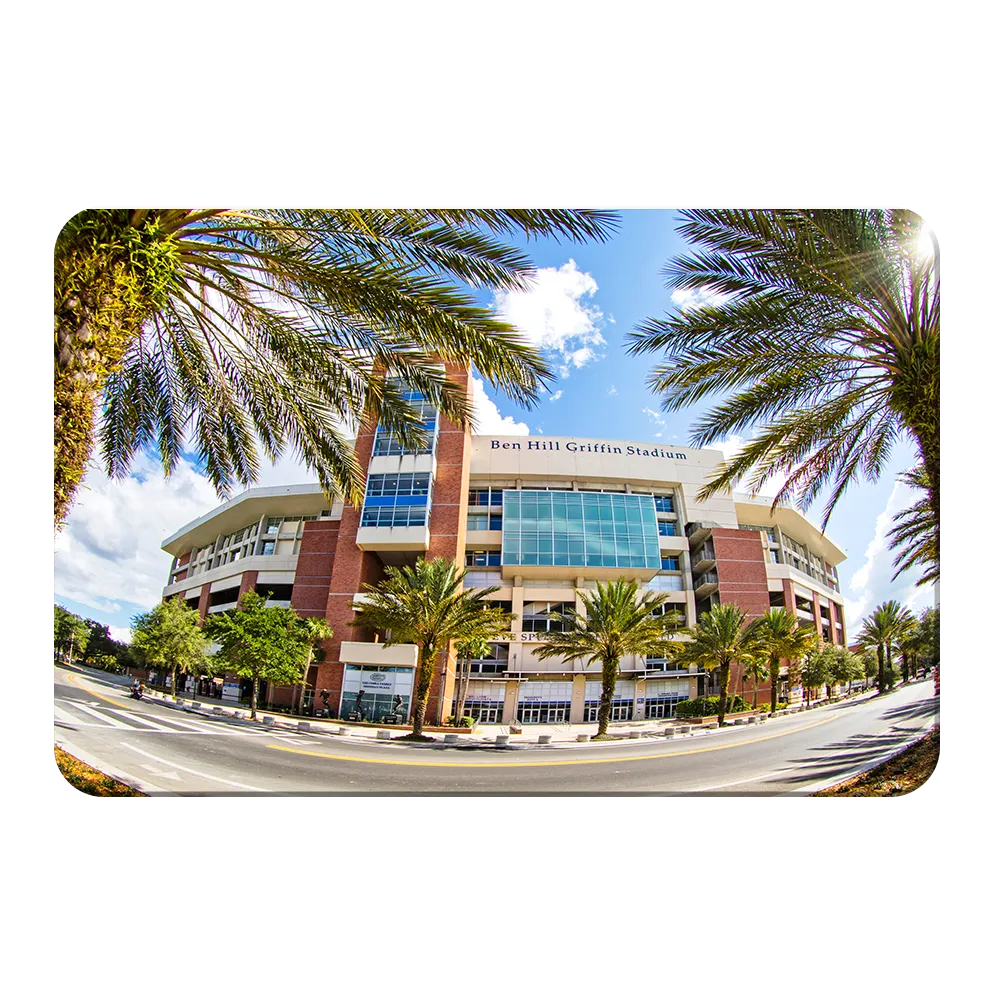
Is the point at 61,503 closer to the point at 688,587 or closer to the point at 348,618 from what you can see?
the point at 348,618

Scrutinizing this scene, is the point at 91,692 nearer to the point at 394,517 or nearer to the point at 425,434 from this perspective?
the point at 394,517

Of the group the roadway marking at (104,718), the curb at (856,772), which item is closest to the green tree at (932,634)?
the curb at (856,772)

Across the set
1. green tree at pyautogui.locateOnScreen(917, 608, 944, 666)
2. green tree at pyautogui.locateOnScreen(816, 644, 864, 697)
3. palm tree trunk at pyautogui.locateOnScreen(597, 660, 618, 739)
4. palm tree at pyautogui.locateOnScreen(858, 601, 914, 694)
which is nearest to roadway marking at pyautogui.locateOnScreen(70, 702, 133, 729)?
palm tree trunk at pyautogui.locateOnScreen(597, 660, 618, 739)

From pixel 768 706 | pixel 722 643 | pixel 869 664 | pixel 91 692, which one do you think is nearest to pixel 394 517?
pixel 91 692

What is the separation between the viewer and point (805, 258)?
4.04 metres

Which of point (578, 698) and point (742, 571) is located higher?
point (742, 571)

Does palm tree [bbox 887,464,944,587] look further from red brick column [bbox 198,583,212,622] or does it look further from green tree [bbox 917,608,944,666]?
red brick column [bbox 198,583,212,622]

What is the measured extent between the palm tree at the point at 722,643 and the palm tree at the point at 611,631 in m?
0.17

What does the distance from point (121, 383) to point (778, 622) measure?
22.4 feet

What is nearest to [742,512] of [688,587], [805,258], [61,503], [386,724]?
[688,587]

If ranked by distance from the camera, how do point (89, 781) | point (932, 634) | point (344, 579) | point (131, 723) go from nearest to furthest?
point (89, 781), point (932, 634), point (131, 723), point (344, 579)

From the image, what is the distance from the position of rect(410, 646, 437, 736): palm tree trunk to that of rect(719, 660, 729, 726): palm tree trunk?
282 centimetres

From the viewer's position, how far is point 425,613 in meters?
4.95

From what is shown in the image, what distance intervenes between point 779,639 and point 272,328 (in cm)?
562
